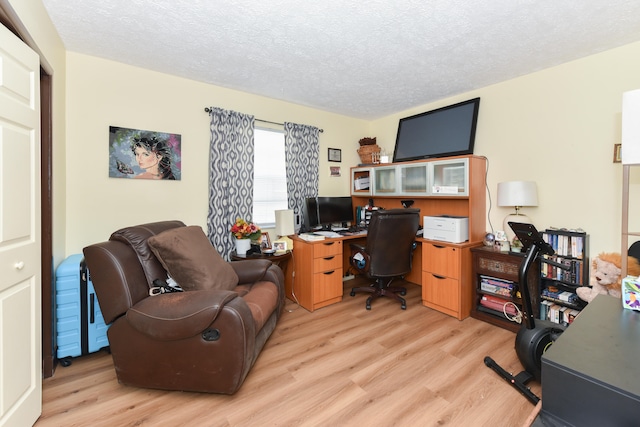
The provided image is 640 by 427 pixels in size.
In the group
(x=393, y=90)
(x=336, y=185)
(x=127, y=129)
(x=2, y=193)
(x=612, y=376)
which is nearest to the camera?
(x=612, y=376)

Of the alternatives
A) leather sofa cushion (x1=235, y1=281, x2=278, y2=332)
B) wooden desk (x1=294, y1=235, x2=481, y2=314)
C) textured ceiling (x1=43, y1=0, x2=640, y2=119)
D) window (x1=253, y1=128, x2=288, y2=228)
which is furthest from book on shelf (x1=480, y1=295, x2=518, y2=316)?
window (x1=253, y1=128, x2=288, y2=228)

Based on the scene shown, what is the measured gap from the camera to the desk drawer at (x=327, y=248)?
2949 millimetres

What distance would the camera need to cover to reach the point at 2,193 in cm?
123

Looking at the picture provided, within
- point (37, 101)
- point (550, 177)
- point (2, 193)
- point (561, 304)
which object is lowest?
point (561, 304)

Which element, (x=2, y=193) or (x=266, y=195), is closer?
(x=2, y=193)

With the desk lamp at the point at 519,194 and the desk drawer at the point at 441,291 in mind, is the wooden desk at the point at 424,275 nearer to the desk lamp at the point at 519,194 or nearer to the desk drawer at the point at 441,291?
the desk drawer at the point at 441,291

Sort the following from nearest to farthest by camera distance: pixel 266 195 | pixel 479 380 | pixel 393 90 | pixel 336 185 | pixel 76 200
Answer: pixel 479 380
pixel 76 200
pixel 393 90
pixel 266 195
pixel 336 185

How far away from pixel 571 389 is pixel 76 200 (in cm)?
324

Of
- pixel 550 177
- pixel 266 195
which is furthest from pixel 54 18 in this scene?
pixel 550 177

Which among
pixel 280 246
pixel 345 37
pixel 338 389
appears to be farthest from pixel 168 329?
pixel 345 37

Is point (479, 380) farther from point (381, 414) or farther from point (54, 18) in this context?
point (54, 18)

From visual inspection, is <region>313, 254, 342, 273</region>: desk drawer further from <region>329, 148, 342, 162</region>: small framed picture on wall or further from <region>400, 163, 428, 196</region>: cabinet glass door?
<region>329, 148, 342, 162</region>: small framed picture on wall

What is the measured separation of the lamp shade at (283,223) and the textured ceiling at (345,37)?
1.37m

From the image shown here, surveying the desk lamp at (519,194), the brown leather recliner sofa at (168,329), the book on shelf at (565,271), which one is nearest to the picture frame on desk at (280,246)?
the brown leather recliner sofa at (168,329)
